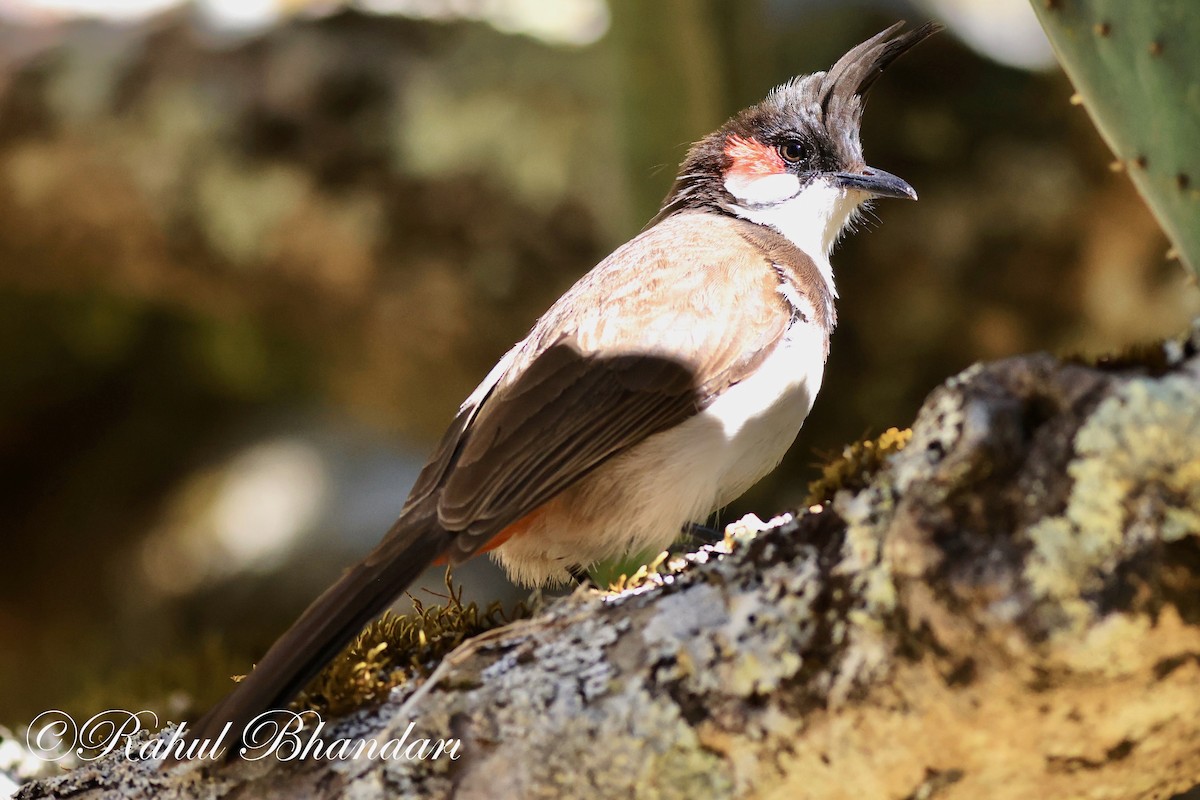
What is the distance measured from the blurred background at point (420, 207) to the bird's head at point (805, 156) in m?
0.51

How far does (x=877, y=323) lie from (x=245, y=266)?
2.57 meters

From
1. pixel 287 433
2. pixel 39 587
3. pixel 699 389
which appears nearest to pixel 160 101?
pixel 287 433

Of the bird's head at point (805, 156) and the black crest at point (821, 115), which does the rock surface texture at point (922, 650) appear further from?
the black crest at point (821, 115)

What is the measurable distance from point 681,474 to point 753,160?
3.71 ft

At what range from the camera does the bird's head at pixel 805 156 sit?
3.29 metres

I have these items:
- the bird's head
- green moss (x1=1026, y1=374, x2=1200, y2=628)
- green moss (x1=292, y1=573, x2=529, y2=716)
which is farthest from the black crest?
green moss (x1=1026, y1=374, x2=1200, y2=628)

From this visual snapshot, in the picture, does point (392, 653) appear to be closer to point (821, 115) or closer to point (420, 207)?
point (821, 115)

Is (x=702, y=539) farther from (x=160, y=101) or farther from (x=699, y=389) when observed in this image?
(x=160, y=101)

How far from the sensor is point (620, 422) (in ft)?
8.28

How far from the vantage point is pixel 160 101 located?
500 cm

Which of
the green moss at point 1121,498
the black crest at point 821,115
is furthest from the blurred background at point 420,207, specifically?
the green moss at point 1121,498

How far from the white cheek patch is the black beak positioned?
0.38ft

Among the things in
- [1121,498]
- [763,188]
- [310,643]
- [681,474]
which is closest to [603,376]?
[681,474]

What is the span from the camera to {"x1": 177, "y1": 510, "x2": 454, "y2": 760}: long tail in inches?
81.2
